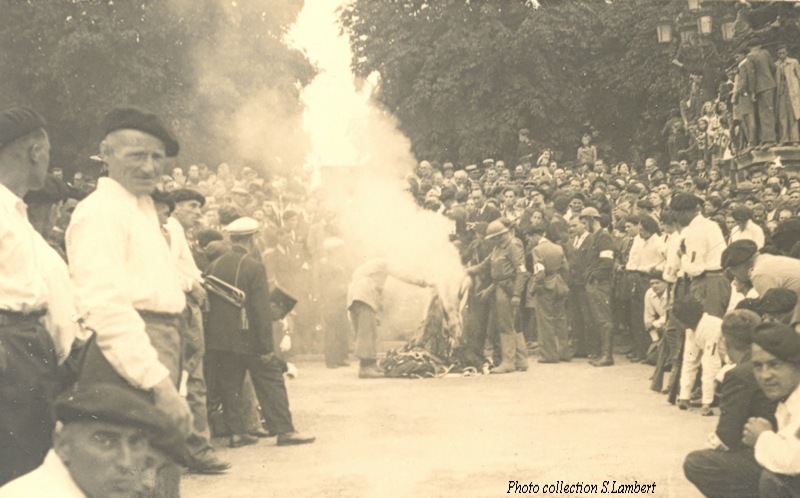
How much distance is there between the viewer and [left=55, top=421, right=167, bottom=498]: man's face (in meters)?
2.12

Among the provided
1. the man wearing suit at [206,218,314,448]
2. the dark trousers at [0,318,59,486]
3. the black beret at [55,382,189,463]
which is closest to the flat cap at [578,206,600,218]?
the man wearing suit at [206,218,314,448]

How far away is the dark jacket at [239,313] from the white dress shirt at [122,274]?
2288mm

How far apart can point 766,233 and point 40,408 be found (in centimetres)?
482

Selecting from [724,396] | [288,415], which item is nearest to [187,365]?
[288,415]

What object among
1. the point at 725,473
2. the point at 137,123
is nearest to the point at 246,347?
the point at 137,123

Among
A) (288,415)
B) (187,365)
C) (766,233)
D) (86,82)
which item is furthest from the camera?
(766,233)

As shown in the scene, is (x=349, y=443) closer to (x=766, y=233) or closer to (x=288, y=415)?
(x=288, y=415)

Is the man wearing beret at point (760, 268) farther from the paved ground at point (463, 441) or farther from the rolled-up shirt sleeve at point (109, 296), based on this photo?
the rolled-up shirt sleeve at point (109, 296)

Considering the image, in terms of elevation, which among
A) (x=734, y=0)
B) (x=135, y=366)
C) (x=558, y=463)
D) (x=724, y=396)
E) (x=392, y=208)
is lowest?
(x=558, y=463)

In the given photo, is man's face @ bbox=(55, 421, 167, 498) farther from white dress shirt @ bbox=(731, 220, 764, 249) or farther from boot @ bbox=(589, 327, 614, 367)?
boot @ bbox=(589, 327, 614, 367)

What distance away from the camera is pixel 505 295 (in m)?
8.63

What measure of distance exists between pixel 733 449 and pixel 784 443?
1.39 feet

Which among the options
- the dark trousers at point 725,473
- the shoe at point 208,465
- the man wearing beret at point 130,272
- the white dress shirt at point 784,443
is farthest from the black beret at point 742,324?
the shoe at point 208,465

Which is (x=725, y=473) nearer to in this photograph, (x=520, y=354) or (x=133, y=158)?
(x=133, y=158)
